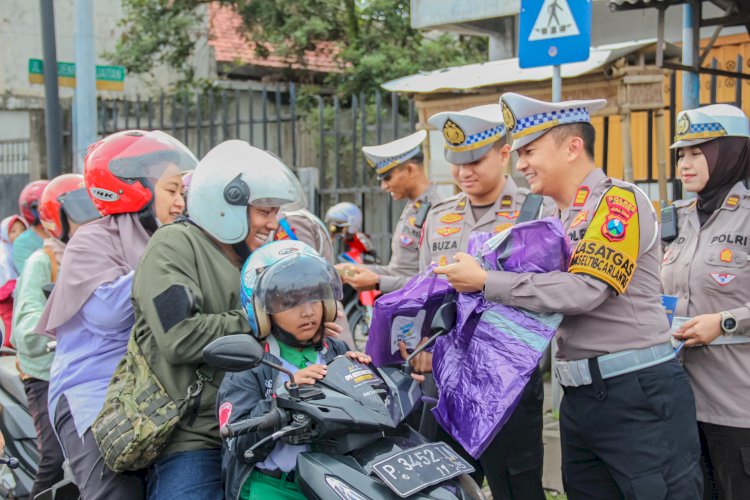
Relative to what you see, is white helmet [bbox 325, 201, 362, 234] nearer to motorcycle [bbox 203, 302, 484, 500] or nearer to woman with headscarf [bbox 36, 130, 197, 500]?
woman with headscarf [bbox 36, 130, 197, 500]

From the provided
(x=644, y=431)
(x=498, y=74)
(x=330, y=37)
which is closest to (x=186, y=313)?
(x=644, y=431)

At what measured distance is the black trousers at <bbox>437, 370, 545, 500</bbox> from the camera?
13.4ft

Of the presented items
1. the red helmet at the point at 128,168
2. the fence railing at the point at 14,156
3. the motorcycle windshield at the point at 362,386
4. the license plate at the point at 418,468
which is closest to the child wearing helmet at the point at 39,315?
the red helmet at the point at 128,168

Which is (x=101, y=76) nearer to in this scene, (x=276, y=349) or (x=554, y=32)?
(x=554, y=32)

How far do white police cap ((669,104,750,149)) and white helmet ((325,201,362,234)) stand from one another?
6.03 m

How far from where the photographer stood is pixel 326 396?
2.81 m

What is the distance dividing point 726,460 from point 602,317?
1.07 metres

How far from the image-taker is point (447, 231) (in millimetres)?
4547

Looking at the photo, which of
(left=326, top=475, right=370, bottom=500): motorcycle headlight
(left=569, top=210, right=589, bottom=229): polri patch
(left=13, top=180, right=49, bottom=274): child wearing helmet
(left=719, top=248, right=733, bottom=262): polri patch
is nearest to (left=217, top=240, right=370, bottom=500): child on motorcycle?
(left=326, top=475, right=370, bottom=500): motorcycle headlight

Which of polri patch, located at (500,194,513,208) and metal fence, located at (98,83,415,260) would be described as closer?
polri patch, located at (500,194,513,208)

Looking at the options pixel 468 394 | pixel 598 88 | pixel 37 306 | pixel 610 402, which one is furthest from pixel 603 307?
pixel 598 88

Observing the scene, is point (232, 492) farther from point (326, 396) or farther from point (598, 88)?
point (598, 88)

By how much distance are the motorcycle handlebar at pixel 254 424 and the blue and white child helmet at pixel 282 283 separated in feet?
1.27

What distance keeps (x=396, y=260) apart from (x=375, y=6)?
34.3ft
